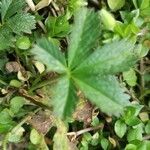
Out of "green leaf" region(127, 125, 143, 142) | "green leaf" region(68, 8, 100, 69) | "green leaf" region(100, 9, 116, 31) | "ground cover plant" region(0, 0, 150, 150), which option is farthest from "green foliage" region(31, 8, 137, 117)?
"green leaf" region(127, 125, 143, 142)

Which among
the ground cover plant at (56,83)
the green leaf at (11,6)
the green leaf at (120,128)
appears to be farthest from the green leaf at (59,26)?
the green leaf at (120,128)

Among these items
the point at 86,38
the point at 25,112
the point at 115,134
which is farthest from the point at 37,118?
the point at 86,38

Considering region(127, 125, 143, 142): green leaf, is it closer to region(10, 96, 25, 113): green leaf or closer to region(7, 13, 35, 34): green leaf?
region(10, 96, 25, 113): green leaf

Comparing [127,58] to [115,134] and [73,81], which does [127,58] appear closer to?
[73,81]

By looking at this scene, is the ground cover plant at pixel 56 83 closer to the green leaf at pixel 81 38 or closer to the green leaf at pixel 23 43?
the green leaf at pixel 23 43

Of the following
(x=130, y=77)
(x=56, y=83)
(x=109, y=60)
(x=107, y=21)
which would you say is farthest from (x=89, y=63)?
(x=130, y=77)
